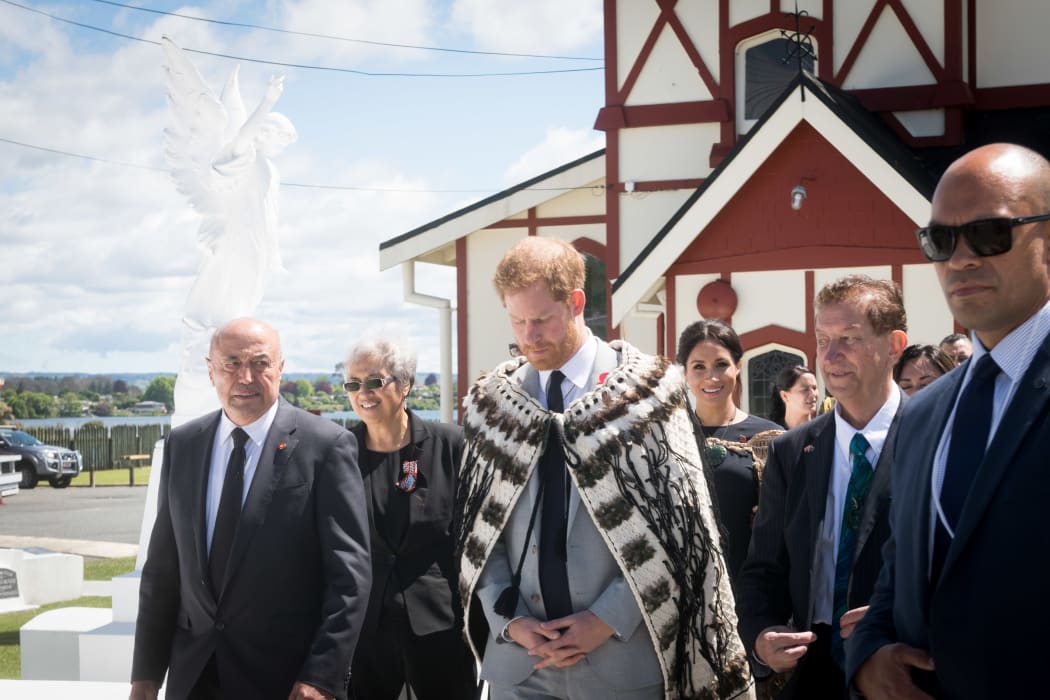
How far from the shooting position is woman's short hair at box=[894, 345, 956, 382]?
5.94 meters

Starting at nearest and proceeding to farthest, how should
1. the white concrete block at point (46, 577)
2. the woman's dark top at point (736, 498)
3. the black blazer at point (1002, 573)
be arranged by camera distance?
the black blazer at point (1002, 573) < the woman's dark top at point (736, 498) < the white concrete block at point (46, 577)

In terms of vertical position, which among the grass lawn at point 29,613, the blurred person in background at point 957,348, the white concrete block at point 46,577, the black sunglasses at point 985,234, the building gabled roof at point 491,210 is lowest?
the grass lawn at point 29,613

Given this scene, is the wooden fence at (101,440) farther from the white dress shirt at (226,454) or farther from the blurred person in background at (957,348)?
the white dress shirt at (226,454)

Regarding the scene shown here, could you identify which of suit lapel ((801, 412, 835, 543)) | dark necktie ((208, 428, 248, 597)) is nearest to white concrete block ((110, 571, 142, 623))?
dark necktie ((208, 428, 248, 597))

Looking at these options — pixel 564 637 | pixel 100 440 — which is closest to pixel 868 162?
pixel 564 637

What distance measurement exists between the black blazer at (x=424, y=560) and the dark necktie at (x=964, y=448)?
8.95ft

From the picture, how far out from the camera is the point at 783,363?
14.5 meters

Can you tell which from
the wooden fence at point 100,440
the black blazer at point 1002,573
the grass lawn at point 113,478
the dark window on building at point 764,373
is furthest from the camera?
the wooden fence at point 100,440

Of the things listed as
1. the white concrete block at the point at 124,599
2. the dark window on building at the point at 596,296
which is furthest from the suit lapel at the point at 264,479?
the dark window on building at the point at 596,296

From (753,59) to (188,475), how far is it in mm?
13242

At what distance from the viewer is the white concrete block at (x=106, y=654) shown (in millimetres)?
9312

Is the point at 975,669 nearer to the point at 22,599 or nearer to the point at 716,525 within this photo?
the point at 716,525

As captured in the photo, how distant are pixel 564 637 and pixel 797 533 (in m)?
0.84

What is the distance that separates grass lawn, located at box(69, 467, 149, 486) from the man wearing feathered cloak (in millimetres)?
34824
